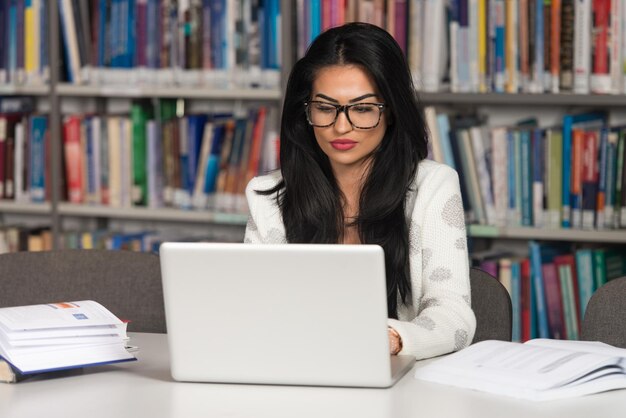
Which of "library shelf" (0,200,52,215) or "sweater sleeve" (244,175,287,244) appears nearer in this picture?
"sweater sleeve" (244,175,287,244)

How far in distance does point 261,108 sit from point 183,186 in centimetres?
37

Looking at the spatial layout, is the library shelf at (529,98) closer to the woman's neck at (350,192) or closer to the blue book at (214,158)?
the blue book at (214,158)

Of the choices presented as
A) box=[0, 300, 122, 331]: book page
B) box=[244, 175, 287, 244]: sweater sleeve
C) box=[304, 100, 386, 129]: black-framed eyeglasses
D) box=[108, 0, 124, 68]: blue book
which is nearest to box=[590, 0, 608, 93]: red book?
box=[304, 100, 386, 129]: black-framed eyeglasses

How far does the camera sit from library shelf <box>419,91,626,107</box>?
2820 millimetres

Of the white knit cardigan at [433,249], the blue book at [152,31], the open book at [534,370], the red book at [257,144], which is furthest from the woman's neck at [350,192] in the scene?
the blue book at [152,31]

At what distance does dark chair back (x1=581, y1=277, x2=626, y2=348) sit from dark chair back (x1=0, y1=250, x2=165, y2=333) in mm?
882

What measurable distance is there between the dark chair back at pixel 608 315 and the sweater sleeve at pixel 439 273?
0.73ft

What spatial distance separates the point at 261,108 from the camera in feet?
10.8

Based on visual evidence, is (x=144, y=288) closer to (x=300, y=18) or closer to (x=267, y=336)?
(x=267, y=336)

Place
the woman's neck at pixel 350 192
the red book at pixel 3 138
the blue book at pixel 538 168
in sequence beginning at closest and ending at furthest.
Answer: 1. the woman's neck at pixel 350 192
2. the blue book at pixel 538 168
3. the red book at pixel 3 138

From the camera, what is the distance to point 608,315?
6.16 feet

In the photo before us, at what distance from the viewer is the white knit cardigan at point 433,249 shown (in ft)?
5.85

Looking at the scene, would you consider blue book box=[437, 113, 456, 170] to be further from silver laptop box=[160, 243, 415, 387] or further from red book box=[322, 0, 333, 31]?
silver laptop box=[160, 243, 415, 387]

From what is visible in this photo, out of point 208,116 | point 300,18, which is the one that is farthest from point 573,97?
point 208,116
